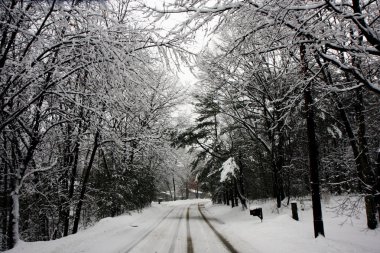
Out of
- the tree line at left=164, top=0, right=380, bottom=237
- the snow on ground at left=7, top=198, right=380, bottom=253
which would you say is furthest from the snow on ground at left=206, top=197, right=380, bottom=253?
the tree line at left=164, top=0, right=380, bottom=237

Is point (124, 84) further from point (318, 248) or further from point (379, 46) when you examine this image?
point (318, 248)

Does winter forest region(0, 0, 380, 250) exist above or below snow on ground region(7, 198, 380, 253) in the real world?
above

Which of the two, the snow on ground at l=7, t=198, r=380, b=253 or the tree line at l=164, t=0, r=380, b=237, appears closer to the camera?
the tree line at l=164, t=0, r=380, b=237

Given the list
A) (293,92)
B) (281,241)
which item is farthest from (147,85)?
(293,92)

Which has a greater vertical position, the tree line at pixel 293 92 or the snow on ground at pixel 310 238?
the tree line at pixel 293 92

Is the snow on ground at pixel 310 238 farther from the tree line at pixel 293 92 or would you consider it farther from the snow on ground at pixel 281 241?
the tree line at pixel 293 92

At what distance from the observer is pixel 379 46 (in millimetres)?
4066

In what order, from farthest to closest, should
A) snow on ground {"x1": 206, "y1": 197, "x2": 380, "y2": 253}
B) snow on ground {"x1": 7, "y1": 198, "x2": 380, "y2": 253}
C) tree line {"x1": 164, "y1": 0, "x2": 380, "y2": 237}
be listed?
1. snow on ground {"x1": 7, "y1": 198, "x2": 380, "y2": 253}
2. snow on ground {"x1": 206, "y1": 197, "x2": 380, "y2": 253}
3. tree line {"x1": 164, "y1": 0, "x2": 380, "y2": 237}

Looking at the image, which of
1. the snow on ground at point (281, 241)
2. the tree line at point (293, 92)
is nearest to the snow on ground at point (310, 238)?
the snow on ground at point (281, 241)

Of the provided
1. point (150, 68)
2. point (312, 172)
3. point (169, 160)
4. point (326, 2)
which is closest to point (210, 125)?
point (169, 160)

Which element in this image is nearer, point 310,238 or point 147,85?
point 147,85

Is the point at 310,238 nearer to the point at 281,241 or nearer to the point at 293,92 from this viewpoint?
the point at 281,241

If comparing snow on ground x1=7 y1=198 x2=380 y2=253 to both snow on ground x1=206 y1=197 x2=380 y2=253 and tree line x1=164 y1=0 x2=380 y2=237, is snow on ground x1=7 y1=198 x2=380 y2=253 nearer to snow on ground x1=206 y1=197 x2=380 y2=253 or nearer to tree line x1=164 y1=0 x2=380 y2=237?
snow on ground x1=206 y1=197 x2=380 y2=253

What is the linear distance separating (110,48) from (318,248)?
7303mm
